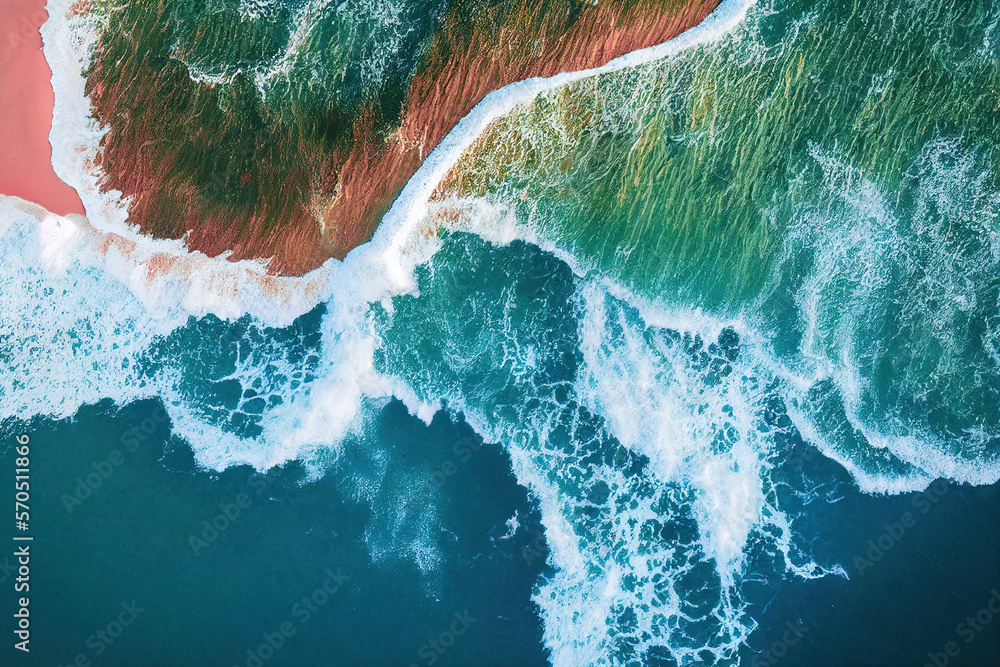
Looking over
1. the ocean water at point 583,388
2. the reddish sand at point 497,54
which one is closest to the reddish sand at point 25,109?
the ocean water at point 583,388

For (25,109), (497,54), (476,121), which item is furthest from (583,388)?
(25,109)

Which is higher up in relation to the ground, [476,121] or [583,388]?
[476,121]

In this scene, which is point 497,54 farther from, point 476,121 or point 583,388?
point 583,388

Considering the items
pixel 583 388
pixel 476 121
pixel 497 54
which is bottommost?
pixel 583 388

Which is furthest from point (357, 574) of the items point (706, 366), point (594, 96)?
point (594, 96)

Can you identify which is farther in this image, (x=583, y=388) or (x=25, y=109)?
(x=583, y=388)

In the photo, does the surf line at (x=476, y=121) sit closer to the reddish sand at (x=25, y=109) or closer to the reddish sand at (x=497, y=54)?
the reddish sand at (x=497, y=54)
